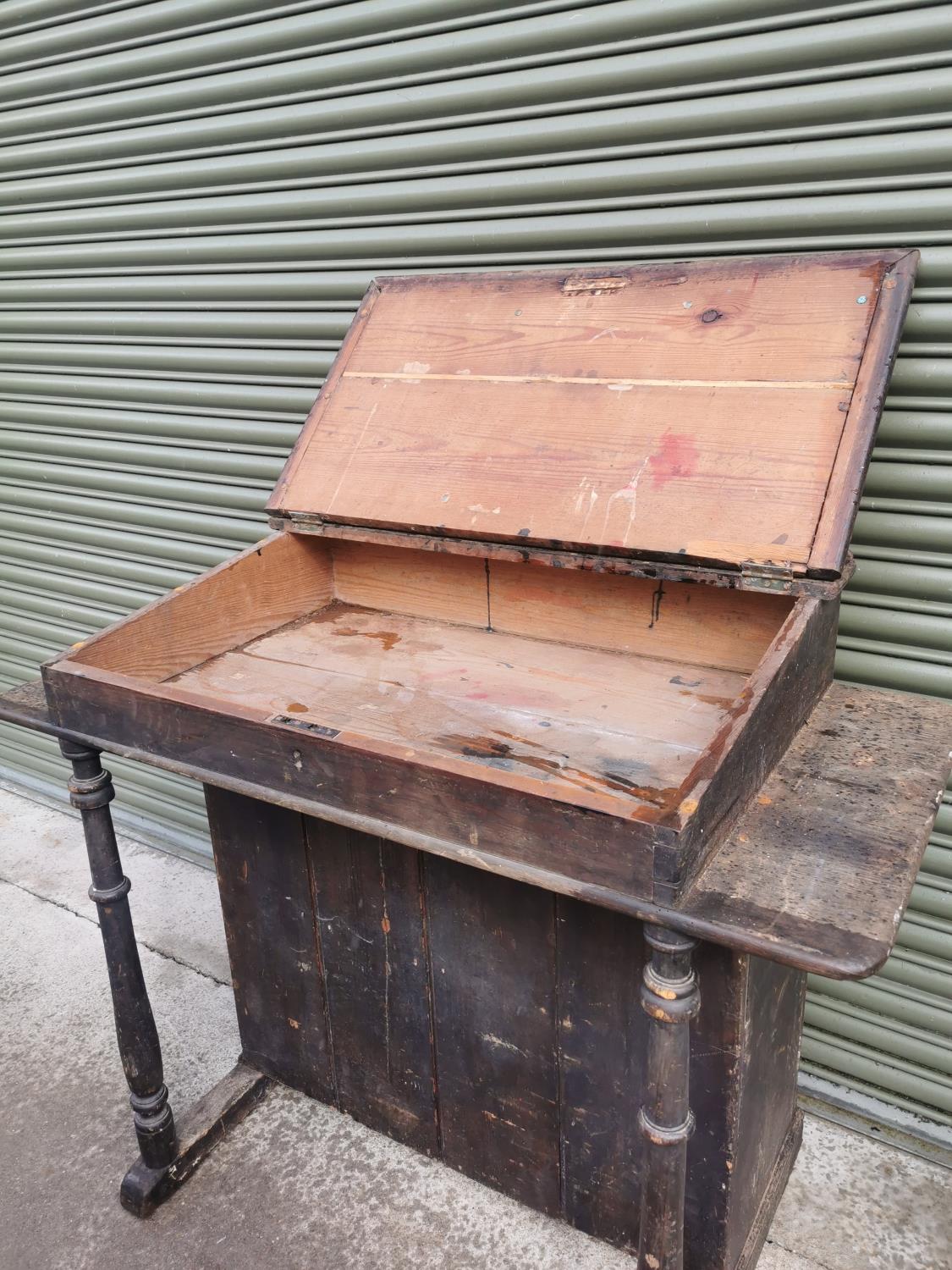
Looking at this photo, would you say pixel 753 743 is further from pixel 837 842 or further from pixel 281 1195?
pixel 281 1195

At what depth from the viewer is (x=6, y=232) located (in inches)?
134

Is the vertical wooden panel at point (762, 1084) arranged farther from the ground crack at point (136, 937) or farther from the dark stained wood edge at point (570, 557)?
the ground crack at point (136, 937)

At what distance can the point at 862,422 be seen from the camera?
156 cm

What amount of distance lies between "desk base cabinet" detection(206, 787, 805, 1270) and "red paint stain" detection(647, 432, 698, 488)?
2.76 feet

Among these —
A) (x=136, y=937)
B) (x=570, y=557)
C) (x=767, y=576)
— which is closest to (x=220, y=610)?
(x=570, y=557)

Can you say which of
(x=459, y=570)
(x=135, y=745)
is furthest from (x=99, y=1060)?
(x=459, y=570)

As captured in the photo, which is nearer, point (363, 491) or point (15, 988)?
point (363, 491)

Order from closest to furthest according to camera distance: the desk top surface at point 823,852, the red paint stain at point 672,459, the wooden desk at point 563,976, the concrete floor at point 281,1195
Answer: the desk top surface at point 823,852 < the wooden desk at point 563,976 < the red paint stain at point 672,459 < the concrete floor at point 281,1195

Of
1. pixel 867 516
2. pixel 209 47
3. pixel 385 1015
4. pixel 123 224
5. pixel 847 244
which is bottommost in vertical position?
pixel 385 1015

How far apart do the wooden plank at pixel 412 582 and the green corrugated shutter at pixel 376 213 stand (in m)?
0.81

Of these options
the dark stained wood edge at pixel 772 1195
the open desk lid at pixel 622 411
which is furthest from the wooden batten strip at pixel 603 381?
the dark stained wood edge at pixel 772 1195

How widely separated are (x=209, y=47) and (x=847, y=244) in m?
1.97

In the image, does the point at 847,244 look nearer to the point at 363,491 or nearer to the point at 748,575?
the point at 748,575

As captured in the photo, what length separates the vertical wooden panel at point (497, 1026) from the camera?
5.98 ft
